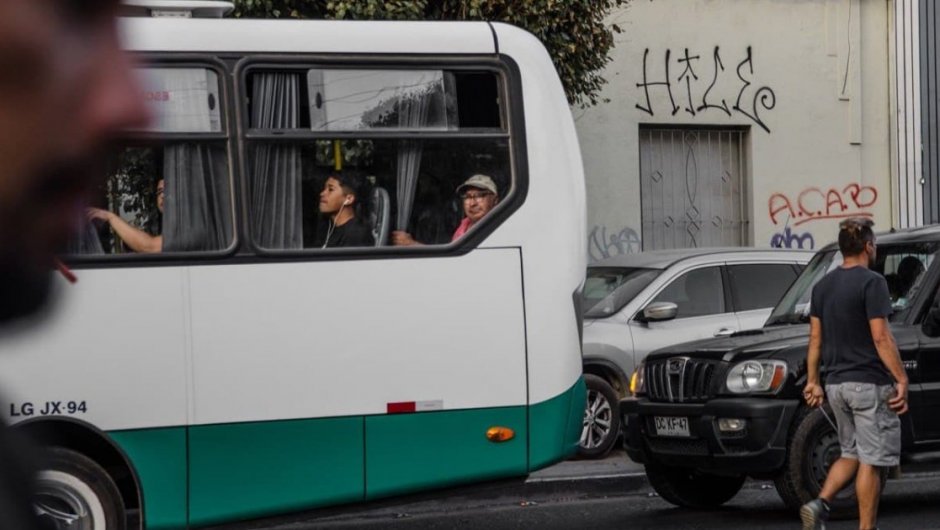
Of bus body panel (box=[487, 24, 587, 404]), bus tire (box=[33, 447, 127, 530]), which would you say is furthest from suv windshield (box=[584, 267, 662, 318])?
bus tire (box=[33, 447, 127, 530])

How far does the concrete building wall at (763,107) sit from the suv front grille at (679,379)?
970cm

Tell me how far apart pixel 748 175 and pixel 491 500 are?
1045 cm

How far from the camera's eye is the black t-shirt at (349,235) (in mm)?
7852

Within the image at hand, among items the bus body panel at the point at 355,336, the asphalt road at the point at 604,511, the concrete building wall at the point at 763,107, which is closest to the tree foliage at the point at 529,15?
the concrete building wall at the point at 763,107

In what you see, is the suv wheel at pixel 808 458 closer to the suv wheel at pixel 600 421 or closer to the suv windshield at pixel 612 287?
the suv wheel at pixel 600 421

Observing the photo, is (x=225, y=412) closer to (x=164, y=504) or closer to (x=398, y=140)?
(x=164, y=504)

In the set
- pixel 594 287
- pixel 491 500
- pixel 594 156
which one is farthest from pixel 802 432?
pixel 594 156

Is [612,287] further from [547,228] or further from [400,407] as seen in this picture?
[400,407]

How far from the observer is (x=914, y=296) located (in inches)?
391

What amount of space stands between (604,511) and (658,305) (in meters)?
2.47

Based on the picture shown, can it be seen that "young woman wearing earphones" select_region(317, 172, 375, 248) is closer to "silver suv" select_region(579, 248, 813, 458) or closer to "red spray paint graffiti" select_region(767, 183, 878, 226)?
"silver suv" select_region(579, 248, 813, 458)

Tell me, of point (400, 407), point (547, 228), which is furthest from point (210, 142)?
point (547, 228)

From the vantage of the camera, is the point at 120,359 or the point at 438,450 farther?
the point at 438,450

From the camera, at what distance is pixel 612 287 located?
1380cm
